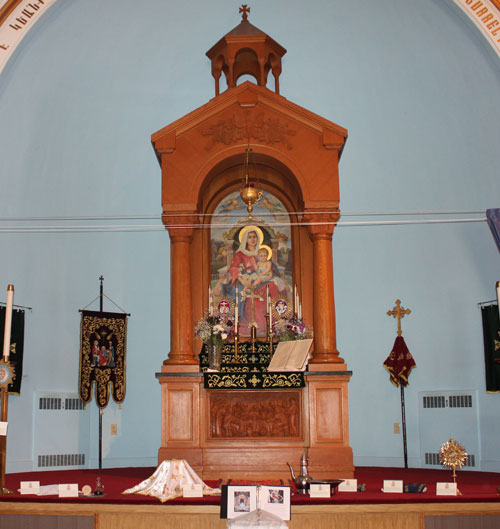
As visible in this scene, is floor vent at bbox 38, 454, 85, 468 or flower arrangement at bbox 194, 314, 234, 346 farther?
floor vent at bbox 38, 454, 85, 468

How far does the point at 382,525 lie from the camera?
6.90m

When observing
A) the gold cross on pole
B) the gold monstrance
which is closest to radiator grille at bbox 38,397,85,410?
the gold cross on pole

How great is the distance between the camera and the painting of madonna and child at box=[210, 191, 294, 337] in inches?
472

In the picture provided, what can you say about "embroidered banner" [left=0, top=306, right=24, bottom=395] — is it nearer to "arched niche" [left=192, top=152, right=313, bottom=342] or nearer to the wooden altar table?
"arched niche" [left=192, top=152, right=313, bottom=342]

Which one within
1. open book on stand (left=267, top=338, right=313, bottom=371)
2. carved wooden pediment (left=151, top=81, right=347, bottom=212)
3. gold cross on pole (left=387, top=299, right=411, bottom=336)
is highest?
carved wooden pediment (left=151, top=81, right=347, bottom=212)

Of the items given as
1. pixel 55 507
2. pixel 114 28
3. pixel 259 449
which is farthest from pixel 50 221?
pixel 55 507

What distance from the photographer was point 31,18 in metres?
10.8

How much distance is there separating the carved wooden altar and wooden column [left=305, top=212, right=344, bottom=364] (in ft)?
0.05

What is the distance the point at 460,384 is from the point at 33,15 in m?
9.24

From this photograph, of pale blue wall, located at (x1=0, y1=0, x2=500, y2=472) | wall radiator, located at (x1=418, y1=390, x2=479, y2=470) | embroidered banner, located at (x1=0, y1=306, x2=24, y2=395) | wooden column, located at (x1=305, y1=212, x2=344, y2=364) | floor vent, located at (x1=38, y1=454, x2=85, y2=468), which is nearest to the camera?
wooden column, located at (x1=305, y1=212, x2=344, y2=364)

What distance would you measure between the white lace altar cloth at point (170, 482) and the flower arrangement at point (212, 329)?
10.0ft

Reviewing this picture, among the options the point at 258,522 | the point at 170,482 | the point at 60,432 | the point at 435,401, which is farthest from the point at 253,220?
the point at 258,522

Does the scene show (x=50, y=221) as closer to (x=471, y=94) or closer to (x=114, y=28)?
(x=114, y=28)

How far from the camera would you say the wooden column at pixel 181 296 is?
411 inches
